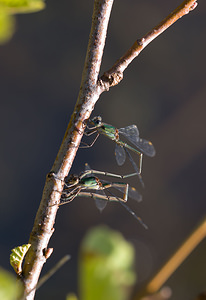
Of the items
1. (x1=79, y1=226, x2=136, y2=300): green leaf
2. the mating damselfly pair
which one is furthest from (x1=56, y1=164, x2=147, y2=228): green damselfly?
(x1=79, y1=226, x2=136, y2=300): green leaf

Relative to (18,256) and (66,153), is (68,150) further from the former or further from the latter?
(18,256)

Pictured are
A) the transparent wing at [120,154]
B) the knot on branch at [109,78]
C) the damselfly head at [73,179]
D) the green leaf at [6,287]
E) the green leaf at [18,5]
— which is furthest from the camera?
the transparent wing at [120,154]

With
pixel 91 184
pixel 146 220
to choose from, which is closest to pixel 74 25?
pixel 146 220

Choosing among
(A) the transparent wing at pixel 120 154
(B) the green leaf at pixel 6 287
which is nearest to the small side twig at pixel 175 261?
(B) the green leaf at pixel 6 287

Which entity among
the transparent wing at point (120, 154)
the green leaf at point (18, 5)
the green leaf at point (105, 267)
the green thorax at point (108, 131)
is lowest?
the green leaf at point (105, 267)

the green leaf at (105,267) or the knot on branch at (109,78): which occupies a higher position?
the knot on branch at (109,78)

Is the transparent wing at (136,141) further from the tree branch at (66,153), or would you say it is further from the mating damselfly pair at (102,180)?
the tree branch at (66,153)

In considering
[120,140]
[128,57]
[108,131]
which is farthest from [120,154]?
[128,57]
